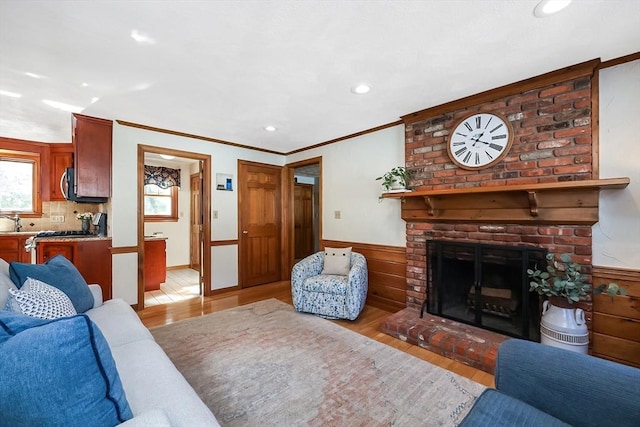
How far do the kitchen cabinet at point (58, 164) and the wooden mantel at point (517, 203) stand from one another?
523cm

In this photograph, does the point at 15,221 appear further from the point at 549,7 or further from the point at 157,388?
the point at 549,7

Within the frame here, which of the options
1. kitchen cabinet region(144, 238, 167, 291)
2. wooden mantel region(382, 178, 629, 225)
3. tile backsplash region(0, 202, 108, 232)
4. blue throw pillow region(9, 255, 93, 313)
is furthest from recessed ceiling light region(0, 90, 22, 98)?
wooden mantel region(382, 178, 629, 225)

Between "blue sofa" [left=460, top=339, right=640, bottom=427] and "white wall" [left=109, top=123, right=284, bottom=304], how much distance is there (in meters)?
3.74

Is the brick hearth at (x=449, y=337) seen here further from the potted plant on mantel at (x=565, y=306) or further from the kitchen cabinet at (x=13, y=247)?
the kitchen cabinet at (x=13, y=247)

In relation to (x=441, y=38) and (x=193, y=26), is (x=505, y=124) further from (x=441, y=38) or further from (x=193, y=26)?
(x=193, y=26)

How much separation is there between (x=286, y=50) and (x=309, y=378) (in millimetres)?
2313

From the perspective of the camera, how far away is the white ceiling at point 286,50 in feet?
4.99

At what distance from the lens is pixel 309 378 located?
6.50 feet

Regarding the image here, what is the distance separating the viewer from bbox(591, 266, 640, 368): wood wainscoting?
6.37ft

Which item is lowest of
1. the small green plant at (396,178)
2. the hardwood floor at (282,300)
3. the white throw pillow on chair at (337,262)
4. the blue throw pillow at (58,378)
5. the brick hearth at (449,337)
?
the hardwood floor at (282,300)

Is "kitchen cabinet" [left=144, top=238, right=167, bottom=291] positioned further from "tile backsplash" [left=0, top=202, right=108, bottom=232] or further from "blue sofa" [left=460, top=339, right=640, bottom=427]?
"blue sofa" [left=460, top=339, right=640, bottom=427]

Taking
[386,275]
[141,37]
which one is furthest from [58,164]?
[386,275]

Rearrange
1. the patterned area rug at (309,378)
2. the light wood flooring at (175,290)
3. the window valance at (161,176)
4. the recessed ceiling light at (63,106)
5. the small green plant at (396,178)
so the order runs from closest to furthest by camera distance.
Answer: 1. the patterned area rug at (309,378)
2. the recessed ceiling light at (63,106)
3. the small green plant at (396,178)
4. the light wood flooring at (175,290)
5. the window valance at (161,176)

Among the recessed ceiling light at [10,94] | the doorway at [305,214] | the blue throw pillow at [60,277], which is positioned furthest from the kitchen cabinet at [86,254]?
the doorway at [305,214]
